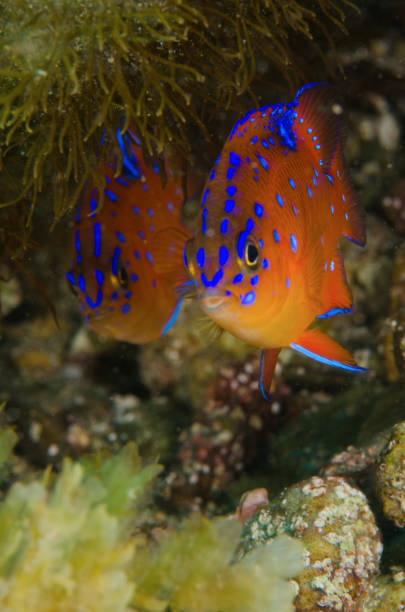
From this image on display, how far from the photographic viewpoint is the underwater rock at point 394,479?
250cm

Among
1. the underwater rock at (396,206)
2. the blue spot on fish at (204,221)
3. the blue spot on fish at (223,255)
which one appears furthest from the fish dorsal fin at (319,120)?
the underwater rock at (396,206)

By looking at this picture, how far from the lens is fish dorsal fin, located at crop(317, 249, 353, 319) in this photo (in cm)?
256

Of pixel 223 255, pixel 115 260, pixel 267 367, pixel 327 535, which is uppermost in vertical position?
pixel 223 255

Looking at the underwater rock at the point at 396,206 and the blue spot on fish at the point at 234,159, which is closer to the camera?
the blue spot on fish at the point at 234,159

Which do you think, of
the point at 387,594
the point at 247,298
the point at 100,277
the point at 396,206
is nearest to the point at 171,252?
the point at 100,277

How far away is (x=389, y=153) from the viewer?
16.0ft

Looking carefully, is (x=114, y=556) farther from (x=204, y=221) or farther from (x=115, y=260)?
(x=115, y=260)

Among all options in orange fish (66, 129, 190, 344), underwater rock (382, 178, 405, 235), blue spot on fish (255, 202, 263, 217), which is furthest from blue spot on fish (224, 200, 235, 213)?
underwater rock (382, 178, 405, 235)

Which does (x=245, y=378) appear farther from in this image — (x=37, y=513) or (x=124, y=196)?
(x=37, y=513)

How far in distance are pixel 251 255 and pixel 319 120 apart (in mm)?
951

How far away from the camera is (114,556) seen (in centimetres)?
170

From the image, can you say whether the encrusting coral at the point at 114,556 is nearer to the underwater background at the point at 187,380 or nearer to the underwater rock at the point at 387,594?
the underwater background at the point at 187,380

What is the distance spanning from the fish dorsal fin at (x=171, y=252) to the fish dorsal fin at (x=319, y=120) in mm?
800

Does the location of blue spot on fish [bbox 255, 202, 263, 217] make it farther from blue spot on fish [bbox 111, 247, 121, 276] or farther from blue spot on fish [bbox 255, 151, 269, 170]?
blue spot on fish [bbox 111, 247, 121, 276]
